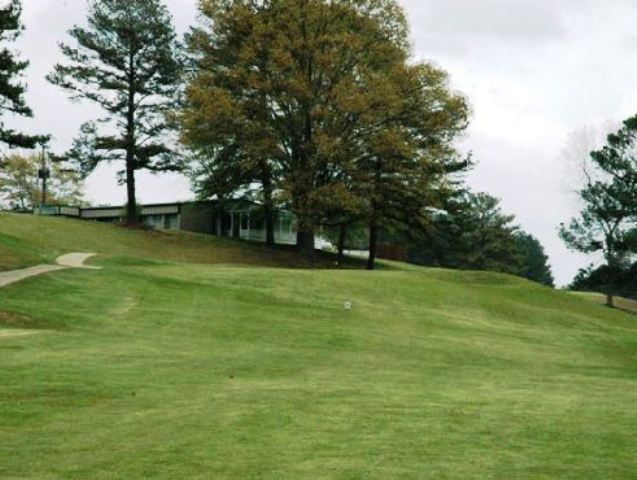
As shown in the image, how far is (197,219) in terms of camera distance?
75.5 meters

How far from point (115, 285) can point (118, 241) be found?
2591cm

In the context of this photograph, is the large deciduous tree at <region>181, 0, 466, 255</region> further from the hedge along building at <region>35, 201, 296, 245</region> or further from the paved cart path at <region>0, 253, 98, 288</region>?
the paved cart path at <region>0, 253, 98, 288</region>

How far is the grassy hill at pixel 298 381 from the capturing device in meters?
7.83

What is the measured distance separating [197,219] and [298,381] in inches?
2446

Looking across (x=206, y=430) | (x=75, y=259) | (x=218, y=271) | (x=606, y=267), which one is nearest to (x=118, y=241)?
(x=75, y=259)

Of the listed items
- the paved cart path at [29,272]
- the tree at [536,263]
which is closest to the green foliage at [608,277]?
the paved cart path at [29,272]

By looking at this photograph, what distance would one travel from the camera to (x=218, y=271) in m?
37.4

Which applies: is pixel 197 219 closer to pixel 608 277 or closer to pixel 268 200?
pixel 268 200

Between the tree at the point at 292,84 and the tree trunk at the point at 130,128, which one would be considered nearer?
the tree at the point at 292,84

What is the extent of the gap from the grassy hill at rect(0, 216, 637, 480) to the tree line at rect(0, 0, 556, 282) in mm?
17507

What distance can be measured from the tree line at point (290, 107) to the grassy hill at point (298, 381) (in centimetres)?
1751

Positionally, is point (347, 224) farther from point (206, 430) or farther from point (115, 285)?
point (206, 430)

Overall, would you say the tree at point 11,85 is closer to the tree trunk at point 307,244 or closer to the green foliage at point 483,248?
the tree trunk at point 307,244

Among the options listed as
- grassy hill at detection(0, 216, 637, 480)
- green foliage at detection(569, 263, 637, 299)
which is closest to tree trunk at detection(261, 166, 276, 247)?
grassy hill at detection(0, 216, 637, 480)
